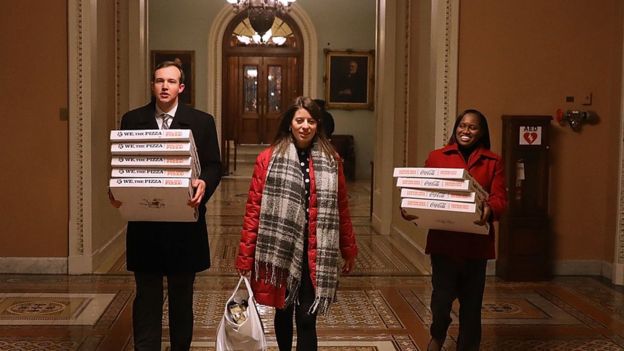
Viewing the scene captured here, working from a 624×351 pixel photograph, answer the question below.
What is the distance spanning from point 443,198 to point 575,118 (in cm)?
349

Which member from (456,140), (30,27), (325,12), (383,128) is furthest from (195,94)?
(456,140)

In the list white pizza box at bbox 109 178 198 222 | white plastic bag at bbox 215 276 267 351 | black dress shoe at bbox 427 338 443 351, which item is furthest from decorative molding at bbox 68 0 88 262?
black dress shoe at bbox 427 338 443 351

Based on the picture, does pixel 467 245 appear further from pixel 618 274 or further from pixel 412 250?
pixel 412 250

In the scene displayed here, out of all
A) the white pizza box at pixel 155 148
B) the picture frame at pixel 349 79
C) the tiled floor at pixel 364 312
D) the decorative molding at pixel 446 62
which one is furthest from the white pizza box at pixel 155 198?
the picture frame at pixel 349 79

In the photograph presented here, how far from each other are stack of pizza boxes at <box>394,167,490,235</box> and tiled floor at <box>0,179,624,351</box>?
3.88 ft

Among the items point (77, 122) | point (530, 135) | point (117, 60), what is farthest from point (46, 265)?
point (530, 135)

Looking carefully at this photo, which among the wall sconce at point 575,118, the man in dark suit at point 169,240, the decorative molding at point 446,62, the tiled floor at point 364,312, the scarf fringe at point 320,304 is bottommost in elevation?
the tiled floor at point 364,312

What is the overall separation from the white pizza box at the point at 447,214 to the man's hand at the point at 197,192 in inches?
37.6

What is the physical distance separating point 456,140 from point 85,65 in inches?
142

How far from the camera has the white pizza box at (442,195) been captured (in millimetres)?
3574

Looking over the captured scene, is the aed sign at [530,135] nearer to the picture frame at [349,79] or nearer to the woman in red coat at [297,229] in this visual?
the woman in red coat at [297,229]

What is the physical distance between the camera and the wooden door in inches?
682

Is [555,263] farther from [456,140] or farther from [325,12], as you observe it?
[325,12]

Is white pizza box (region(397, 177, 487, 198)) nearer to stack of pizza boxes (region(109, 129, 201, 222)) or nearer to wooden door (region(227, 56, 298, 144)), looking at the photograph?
stack of pizza boxes (region(109, 129, 201, 222))
